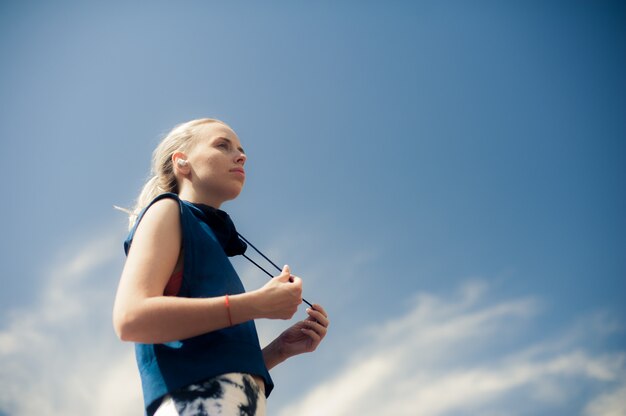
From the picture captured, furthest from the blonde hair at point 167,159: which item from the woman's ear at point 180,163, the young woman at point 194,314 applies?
the young woman at point 194,314

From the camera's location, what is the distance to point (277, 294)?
2.28 m

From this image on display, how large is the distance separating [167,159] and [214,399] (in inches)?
69.8

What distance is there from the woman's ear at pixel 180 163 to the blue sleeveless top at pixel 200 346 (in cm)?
53

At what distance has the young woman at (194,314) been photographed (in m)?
2.16

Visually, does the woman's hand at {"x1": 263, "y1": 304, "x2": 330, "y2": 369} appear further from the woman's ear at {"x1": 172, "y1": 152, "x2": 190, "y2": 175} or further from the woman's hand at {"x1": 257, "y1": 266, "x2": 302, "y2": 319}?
the woman's ear at {"x1": 172, "y1": 152, "x2": 190, "y2": 175}

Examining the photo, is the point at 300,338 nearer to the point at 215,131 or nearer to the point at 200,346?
the point at 200,346

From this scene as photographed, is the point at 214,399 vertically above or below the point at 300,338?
below

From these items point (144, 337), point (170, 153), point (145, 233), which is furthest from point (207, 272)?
point (170, 153)

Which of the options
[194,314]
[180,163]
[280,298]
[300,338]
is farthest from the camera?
[180,163]

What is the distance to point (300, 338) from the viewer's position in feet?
10.1

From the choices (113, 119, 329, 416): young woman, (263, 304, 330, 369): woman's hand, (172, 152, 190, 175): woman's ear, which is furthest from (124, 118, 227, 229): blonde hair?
(263, 304, 330, 369): woman's hand

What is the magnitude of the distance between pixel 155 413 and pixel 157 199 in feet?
3.29

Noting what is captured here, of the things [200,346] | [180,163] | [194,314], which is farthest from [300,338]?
[180,163]

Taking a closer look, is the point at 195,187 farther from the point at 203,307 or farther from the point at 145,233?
the point at 203,307
